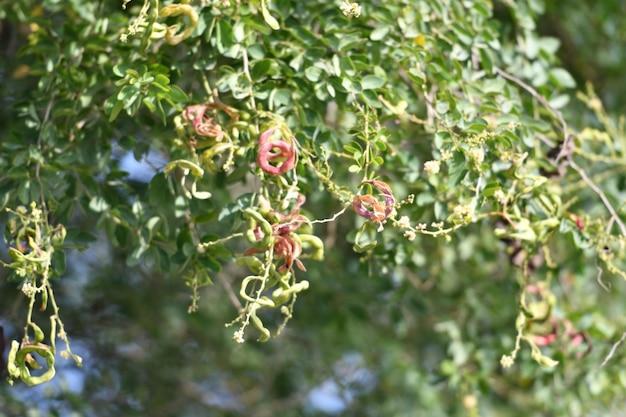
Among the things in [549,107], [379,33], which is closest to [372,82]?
[379,33]

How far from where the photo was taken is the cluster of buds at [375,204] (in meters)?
1.24

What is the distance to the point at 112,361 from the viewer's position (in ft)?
8.43

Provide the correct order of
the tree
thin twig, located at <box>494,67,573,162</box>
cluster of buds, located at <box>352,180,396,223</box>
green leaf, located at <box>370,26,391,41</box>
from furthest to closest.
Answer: thin twig, located at <box>494,67,573,162</box> < green leaf, located at <box>370,26,391,41</box> < the tree < cluster of buds, located at <box>352,180,396,223</box>

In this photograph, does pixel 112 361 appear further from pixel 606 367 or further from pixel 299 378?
pixel 606 367

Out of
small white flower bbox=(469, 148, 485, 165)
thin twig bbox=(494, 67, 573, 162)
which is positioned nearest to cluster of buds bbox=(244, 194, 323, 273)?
small white flower bbox=(469, 148, 485, 165)

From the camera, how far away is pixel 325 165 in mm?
1396

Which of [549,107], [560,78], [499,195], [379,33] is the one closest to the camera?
[499,195]

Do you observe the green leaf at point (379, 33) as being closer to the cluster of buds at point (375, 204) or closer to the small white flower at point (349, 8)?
the small white flower at point (349, 8)

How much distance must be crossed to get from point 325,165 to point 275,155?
101 millimetres

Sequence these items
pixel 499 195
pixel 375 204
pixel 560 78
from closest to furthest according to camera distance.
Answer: pixel 375 204 → pixel 499 195 → pixel 560 78

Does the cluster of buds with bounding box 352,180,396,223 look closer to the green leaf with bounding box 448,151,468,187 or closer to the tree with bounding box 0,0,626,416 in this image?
the tree with bounding box 0,0,626,416

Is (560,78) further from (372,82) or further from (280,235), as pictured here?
(280,235)

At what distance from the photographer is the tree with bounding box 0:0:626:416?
1.35 m

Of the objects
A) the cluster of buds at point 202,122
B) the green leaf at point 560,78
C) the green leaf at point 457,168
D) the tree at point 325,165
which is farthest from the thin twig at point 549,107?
the cluster of buds at point 202,122
